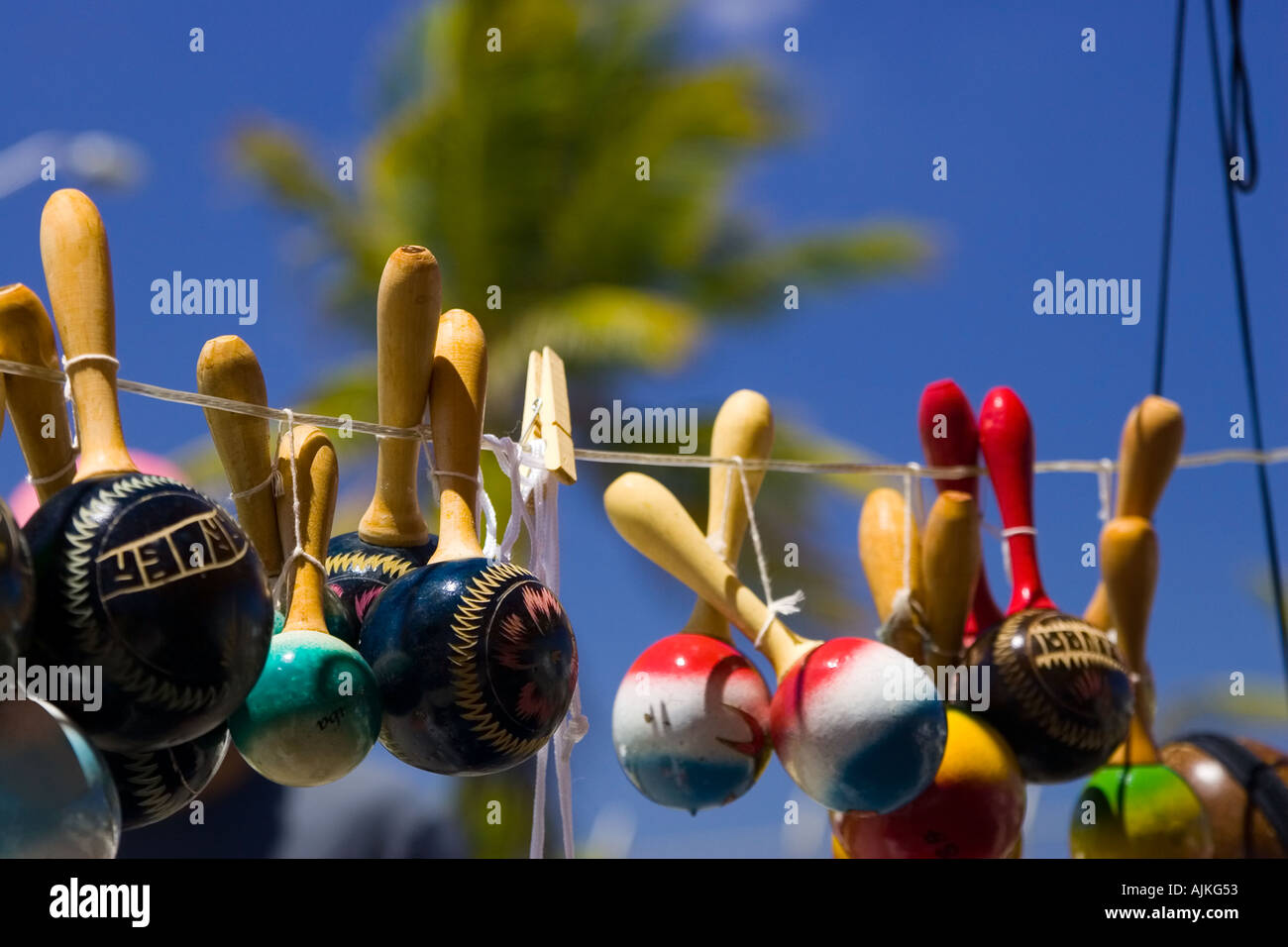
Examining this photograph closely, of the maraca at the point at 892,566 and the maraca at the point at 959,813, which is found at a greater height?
the maraca at the point at 892,566

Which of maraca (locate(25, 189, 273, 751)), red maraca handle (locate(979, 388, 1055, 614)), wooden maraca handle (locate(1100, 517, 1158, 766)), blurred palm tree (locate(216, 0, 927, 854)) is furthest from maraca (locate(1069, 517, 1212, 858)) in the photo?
blurred palm tree (locate(216, 0, 927, 854))

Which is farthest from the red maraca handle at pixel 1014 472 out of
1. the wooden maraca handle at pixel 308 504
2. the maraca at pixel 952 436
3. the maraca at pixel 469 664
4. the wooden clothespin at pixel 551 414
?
the wooden maraca handle at pixel 308 504

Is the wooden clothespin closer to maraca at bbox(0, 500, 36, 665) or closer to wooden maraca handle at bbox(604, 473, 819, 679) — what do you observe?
wooden maraca handle at bbox(604, 473, 819, 679)

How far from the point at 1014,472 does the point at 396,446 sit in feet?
2.85

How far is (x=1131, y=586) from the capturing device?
205 centimetres

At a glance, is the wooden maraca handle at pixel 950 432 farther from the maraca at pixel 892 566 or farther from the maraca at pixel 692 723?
the maraca at pixel 692 723

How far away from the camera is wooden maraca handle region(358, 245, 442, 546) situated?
5.36 feet

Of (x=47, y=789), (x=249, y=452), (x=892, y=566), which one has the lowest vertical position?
(x=47, y=789)

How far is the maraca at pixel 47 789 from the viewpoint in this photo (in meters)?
1.09

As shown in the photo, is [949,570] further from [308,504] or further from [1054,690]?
[308,504]

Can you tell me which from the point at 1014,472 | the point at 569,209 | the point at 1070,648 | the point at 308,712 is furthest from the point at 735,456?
the point at 569,209

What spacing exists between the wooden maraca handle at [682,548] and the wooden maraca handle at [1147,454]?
546 mm
